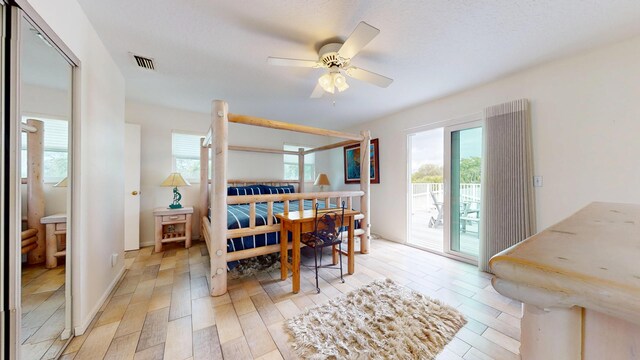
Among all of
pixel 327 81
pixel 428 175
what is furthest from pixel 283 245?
pixel 428 175

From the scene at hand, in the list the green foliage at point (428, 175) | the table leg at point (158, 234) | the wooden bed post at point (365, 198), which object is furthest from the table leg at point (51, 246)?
the green foliage at point (428, 175)

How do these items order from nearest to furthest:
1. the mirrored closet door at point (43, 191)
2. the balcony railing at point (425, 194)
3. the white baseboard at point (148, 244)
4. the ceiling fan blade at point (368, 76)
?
the mirrored closet door at point (43, 191) < the ceiling fan blade at point (368, 76) < the white baseboard at point (148, 244) < the balcony railing at point (425, 194)

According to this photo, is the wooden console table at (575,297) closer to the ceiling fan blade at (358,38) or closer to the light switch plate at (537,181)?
the ceiling fan blade at (358,38)

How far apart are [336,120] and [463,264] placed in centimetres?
323

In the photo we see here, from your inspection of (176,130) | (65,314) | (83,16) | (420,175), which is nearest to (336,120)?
(420,175)

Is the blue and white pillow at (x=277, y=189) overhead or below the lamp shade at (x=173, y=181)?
below

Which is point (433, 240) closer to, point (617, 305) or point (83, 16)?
point (617, 305)

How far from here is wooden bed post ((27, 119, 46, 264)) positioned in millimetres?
1185

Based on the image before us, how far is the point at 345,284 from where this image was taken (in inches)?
91.2

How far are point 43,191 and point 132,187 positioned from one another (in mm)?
2167

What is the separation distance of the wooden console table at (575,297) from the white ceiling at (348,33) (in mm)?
1751

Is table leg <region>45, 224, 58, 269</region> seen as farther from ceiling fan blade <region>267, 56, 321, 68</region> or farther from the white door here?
the white door

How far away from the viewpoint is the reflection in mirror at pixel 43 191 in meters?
1.15

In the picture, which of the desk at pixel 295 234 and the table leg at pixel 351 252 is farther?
the table leg at pixel 351 252
